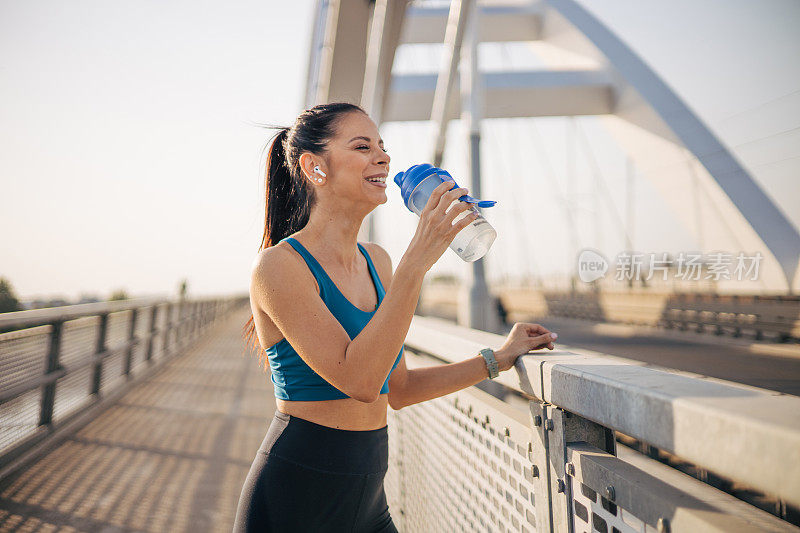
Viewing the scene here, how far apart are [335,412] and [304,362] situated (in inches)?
5.8

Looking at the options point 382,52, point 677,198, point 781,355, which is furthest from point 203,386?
point 677,198

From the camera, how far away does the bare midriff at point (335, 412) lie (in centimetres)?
127

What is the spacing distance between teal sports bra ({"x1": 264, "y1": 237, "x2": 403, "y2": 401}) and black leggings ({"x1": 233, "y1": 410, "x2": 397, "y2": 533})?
0.07m

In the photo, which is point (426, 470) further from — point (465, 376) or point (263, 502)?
point (263, 502)

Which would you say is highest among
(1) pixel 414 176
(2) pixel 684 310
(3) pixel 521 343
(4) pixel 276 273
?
(2) pixel 684 310

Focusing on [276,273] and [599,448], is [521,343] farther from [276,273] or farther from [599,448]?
[276,273]

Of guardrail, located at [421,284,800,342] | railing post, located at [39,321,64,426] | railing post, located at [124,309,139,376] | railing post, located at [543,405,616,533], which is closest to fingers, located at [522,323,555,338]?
railing post, located at [543,405,616,533]

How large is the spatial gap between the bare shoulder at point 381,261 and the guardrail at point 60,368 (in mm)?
3126

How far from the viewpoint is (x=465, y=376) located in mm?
1502

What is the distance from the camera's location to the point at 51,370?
4.33 m

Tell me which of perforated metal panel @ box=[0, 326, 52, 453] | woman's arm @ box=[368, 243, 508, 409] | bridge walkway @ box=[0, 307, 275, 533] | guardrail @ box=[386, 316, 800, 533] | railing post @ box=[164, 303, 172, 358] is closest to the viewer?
guardrail @ box=[386, 316, 800, 533]

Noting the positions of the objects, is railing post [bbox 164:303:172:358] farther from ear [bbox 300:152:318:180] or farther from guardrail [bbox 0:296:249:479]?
ear [bbox 300:152:318:180]

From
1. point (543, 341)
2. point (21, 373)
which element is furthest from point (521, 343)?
point (21, 373)

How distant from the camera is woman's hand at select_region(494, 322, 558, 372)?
1.41 m
